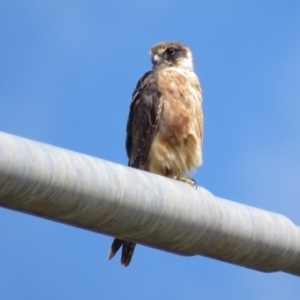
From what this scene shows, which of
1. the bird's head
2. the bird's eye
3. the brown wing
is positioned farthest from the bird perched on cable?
the bird's eye

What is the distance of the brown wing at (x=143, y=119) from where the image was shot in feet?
21.0

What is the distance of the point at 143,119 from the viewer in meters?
6.52

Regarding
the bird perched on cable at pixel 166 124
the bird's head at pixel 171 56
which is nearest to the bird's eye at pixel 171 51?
the bird's head at pixel 171 56

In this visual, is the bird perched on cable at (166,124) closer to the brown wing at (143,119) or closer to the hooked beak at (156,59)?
the brown wing at (143,119)

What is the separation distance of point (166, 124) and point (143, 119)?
0.26 metres

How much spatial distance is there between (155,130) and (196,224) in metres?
3.74

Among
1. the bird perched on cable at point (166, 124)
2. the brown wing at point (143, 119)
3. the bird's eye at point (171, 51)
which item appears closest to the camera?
the bird perched on cable at point (166, 124)

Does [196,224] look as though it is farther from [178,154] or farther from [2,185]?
[178,154]

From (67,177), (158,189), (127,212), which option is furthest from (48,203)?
(158,189)

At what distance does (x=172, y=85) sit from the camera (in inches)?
259

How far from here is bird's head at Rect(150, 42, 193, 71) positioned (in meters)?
7.16

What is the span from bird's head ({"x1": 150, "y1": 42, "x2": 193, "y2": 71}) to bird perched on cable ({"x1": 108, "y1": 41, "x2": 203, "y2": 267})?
0.25m

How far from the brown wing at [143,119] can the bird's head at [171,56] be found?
342mm

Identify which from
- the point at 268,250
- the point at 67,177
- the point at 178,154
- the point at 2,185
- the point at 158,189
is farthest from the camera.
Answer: the point at 178,154
